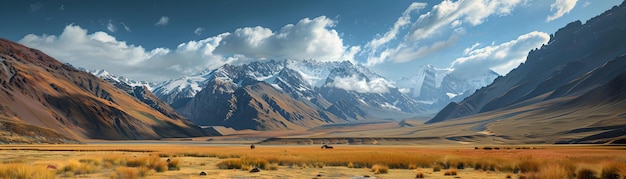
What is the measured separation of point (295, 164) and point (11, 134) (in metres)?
125

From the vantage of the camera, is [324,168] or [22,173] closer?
[22,173]

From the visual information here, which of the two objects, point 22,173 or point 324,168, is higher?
point 22,173

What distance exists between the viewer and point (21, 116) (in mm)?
193625

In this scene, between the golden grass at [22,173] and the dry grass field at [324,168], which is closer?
the golden grass at [22,173]

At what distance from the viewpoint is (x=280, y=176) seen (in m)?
30.6

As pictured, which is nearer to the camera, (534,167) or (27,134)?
(534,167)

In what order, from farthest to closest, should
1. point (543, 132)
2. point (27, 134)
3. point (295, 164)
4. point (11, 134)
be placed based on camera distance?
point (543, 132)
point (27, 134)
point (11, 134)
point (295, 164)

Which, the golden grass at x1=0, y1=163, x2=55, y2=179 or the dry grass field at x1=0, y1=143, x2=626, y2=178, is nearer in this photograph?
the golden grass at x1=0, y1=163, x2=55, y2=179

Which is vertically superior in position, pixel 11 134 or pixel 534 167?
pixel 11 134

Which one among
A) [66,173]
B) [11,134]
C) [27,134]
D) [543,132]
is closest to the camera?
[66,173]

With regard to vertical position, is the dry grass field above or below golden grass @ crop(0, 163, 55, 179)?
below

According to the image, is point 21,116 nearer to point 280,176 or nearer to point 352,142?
point 352,142

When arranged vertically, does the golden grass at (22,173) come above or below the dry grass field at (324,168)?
above

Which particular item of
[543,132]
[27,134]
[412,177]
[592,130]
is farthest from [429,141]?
[412,177]
